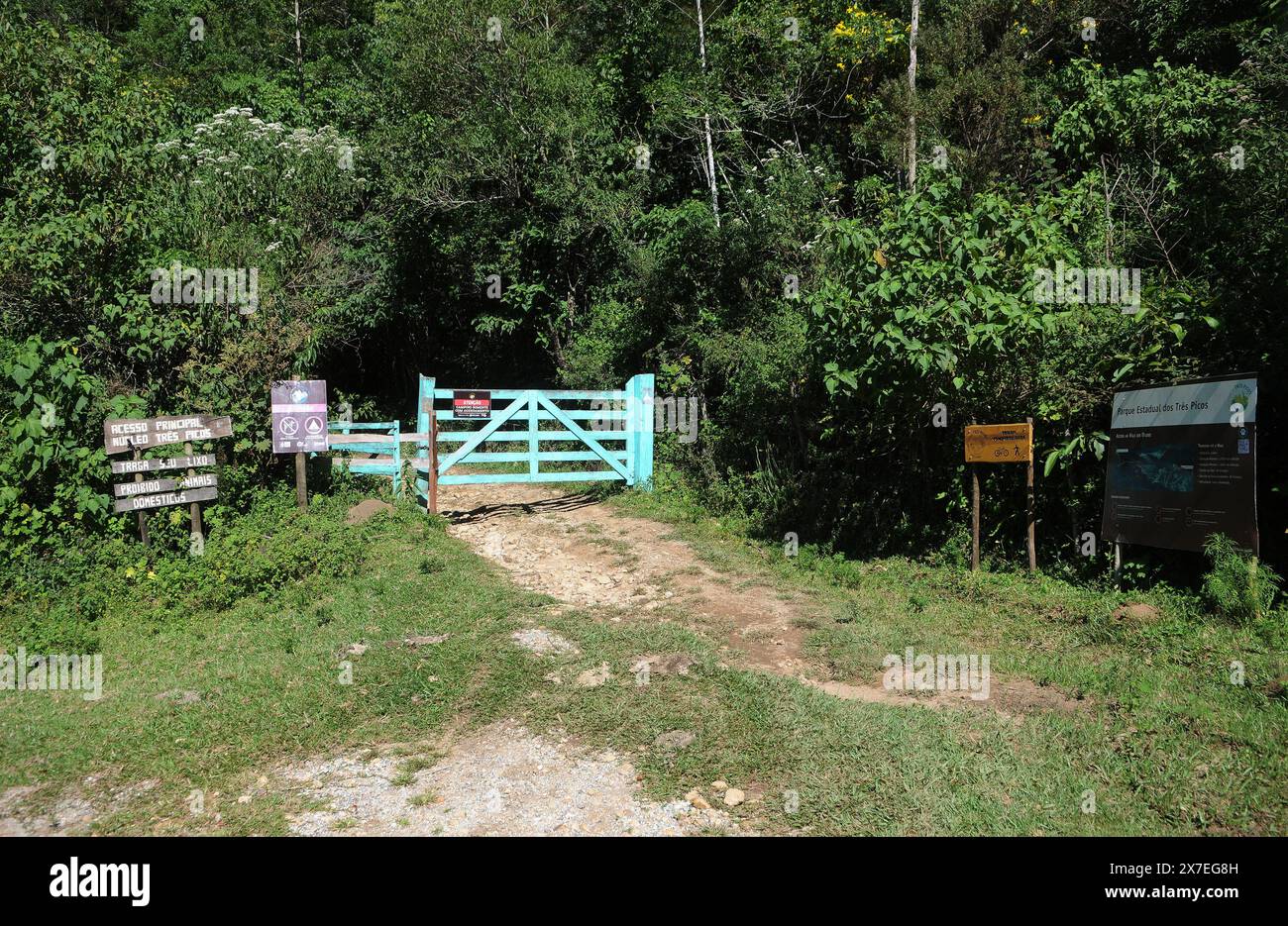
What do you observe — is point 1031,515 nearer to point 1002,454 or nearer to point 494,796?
point 1002,454

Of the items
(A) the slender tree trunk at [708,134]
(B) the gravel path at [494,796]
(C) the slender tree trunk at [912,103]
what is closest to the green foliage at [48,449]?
(B) the gravel path at [494,796]

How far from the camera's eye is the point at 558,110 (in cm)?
2086

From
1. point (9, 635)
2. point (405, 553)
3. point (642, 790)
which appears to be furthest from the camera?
point (405, 553)

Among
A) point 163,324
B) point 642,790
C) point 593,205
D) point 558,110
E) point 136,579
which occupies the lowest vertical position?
point 642,790

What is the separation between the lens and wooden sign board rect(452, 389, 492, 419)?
522 inches

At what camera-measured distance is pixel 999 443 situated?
9.05 m

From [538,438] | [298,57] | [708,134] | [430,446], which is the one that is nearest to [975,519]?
[538,438]

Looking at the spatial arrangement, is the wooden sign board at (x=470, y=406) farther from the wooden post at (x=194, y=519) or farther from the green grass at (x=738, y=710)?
the green grass at (x=738, y=710)

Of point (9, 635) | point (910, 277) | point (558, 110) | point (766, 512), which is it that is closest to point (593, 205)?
point (558, 110)

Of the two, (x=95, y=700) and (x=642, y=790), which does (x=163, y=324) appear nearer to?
(x=95, y=700)

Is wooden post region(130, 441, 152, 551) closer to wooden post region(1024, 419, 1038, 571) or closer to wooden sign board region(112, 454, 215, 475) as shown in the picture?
wooden sign board region(112, 454, 215, 475)

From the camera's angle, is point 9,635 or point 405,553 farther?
point 405,553

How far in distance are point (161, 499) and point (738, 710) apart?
22.7ft

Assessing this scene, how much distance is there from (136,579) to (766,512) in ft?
24.8
